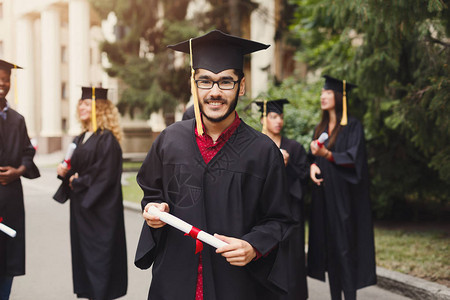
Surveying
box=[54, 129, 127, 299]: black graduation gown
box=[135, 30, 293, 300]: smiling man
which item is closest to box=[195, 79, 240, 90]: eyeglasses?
box=[135, 30, 293, 300]: smiling man

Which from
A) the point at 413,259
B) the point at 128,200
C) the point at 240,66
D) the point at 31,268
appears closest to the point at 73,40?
the point at 128,200

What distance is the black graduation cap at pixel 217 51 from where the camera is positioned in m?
2.51

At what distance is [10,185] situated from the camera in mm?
4379

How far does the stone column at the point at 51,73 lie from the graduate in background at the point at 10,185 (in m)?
30.1

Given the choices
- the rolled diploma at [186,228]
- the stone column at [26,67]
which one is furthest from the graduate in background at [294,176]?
the stone column at [26,67]

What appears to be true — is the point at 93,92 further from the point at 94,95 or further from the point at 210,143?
the point at 210,143

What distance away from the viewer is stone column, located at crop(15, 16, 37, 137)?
3466 centimetres

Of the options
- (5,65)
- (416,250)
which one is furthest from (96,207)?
(416,250)

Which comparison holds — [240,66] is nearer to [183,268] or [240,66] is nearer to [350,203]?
[183,268]

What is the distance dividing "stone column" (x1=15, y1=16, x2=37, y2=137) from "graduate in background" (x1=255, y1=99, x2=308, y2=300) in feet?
110

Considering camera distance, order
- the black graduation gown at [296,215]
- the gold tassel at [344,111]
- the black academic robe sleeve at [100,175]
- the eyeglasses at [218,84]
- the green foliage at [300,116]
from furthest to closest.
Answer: the green foliage at [300,116]
the gold tassel at [344,111]
the black academic robe sleeve at [100,175]
the black graduation gown at [296,215]
the eyeglasses at [218,84]

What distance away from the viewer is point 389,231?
8.74 m

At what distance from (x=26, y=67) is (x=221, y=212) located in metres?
36.0

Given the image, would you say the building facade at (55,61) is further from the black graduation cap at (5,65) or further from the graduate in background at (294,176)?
the black graduation cap at (5,65)
